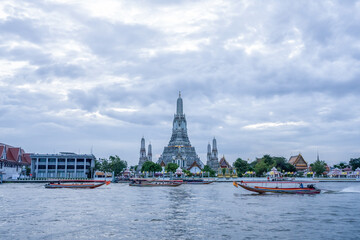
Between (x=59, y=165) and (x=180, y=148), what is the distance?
6688 cm

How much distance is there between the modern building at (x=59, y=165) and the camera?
117688 mm

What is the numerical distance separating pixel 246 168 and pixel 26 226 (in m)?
118

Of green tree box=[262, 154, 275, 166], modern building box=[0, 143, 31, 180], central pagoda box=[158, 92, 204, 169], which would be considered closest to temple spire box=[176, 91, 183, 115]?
central pagoda box=[158, 92, 204, 169]

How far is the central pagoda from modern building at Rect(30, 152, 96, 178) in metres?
53.3

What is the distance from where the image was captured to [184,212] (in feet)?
115

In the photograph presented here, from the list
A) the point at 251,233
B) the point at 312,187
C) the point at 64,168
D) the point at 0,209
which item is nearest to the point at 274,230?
the point at 251,233

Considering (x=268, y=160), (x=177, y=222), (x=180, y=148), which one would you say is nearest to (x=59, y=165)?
(x=180, y=148)

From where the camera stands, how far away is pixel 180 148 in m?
171

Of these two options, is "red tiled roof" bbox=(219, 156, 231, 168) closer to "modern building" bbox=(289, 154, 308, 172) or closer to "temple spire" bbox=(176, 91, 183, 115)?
"modern building" bbox=(289, 154, 308, 172)

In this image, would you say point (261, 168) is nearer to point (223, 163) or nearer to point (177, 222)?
→ point (223, 163)

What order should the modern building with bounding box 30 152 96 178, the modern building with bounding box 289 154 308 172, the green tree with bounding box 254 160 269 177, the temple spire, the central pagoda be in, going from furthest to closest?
the temple spire → the modern building with bounding box 289 154 308 172 → the central pagoda → the green tree with bounding box 254 160 269 177 → the modern building with bounding box 30 152 96 178

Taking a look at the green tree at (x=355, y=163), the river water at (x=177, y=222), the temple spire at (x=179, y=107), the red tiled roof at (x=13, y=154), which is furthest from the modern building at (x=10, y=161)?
the green tree at (x=355, y=163)

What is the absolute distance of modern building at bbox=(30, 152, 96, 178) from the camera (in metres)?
118

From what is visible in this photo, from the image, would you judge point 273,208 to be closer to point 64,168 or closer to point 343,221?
point 343,221
